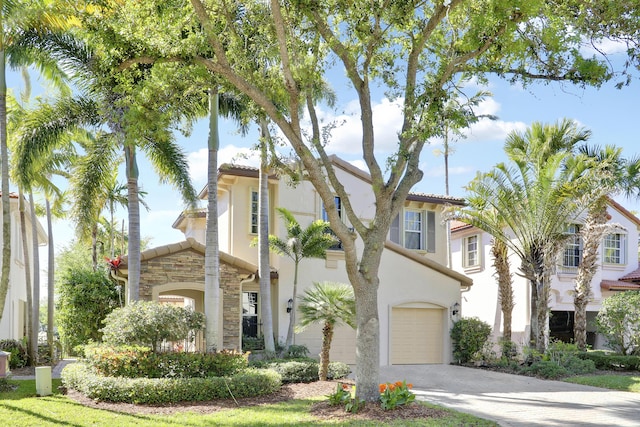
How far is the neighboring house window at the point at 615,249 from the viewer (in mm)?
28641

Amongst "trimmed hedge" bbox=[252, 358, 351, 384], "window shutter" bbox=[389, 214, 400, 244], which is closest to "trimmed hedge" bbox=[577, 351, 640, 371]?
"window shutter" bbox=[389, 214, 400, 244]

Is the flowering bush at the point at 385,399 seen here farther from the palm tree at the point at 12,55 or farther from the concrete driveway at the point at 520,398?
the palm tree at the point at 12,55

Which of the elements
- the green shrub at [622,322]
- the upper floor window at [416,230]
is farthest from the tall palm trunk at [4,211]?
the green shrub at [622,322]

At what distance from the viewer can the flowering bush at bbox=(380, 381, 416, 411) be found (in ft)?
38.3

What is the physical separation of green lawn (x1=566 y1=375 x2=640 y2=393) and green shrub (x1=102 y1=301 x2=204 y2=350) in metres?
10.8

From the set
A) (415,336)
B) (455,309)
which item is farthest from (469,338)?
(415,336)

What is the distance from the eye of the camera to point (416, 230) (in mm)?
25391

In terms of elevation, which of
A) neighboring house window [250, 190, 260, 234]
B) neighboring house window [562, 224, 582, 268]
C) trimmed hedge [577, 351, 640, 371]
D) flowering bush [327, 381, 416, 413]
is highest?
neighboring house window [250, 190, 260, 234]

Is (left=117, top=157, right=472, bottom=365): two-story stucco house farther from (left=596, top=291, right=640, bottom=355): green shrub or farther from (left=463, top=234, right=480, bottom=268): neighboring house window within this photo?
(left=463, top=234, right=480, bottom=268): neighboring house window

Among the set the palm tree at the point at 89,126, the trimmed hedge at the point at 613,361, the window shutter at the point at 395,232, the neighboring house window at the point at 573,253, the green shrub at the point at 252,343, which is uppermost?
the palm tree at the point at 89,126

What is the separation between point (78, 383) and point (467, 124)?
9.74 metres

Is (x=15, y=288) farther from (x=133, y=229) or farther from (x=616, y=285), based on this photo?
(x=616, y=285)

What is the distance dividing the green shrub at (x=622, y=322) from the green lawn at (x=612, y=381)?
256 cm

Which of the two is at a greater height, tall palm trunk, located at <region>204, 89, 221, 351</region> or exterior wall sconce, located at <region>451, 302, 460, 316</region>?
tall palm trunk, located at <region>204, 89, 221, 351</region>
